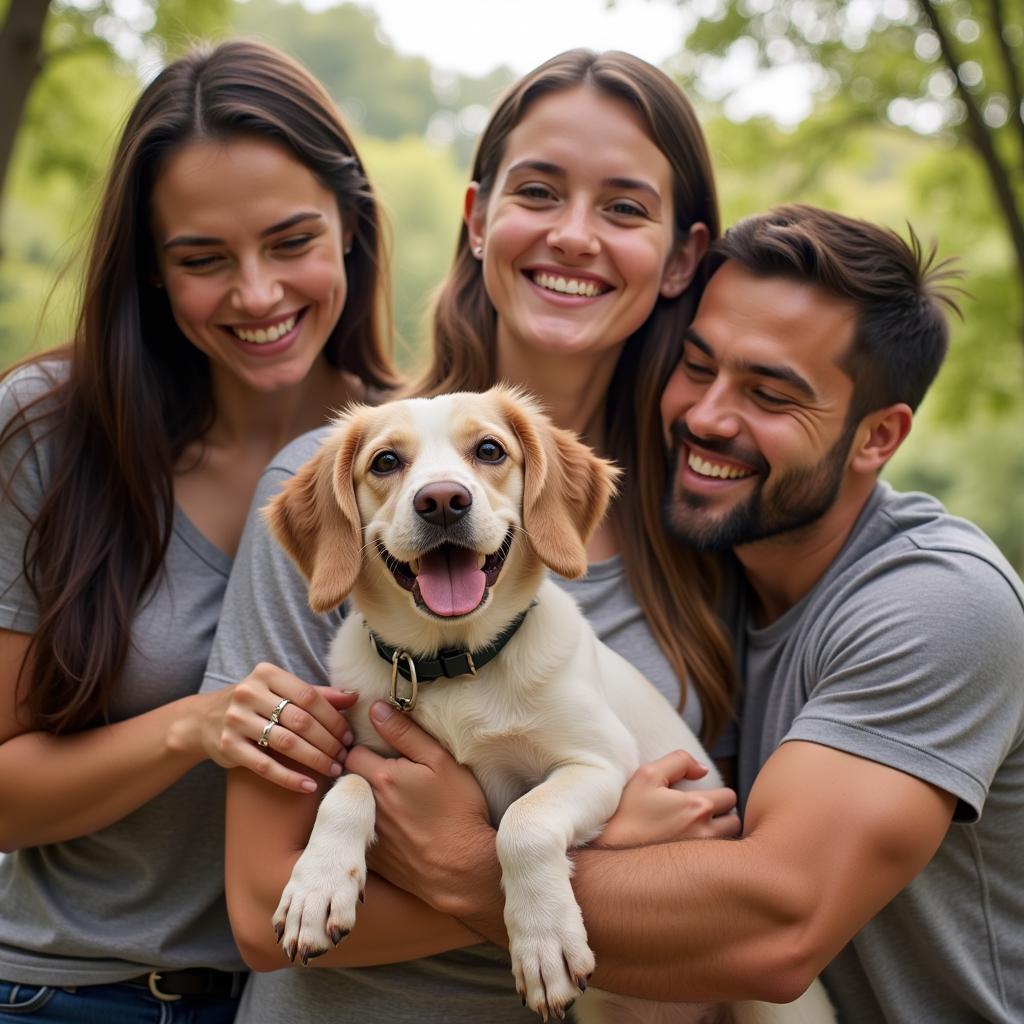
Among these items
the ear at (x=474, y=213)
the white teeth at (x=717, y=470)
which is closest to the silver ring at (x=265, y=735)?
the white teeth at (x=717, y=470)

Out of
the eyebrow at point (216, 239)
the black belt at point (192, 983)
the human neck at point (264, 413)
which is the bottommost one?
the black belt at point (192, 983)

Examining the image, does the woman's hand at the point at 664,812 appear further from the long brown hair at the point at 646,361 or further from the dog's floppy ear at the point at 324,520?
the dog's floppy ear at the point at 324,520

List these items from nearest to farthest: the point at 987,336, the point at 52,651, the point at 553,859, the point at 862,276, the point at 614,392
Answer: the point at 553,859, the point at 52,651, the point at 862,276, the point at 614,392, the point at 987,336

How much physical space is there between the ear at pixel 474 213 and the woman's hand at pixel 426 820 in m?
1.54

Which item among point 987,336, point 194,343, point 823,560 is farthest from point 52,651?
point 987,336

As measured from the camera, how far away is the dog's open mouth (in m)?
2.47

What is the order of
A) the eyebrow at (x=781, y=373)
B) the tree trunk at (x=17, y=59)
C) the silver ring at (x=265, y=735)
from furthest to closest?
the tree trunk at (x=17, y=59)
the eyebrow at (x=781, y=373)
the silver ring at (x=265, y=735)

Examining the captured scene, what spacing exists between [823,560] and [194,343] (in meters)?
1.87

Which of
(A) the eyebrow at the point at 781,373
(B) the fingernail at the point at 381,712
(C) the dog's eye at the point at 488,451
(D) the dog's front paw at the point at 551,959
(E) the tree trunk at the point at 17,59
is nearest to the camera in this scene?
(D) the dog's front paw at the point at 551,959

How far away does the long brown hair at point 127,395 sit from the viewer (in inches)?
109

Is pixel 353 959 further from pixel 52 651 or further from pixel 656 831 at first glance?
pixel 52 651

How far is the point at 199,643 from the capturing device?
2871 millimetres

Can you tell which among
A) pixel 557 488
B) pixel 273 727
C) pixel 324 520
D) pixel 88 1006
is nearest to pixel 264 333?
pixel 324 520

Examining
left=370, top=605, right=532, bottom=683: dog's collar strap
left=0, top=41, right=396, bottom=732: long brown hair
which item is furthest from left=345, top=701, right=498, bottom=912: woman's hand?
left=0, top=41, right=396, bottom=732: long brown hair
